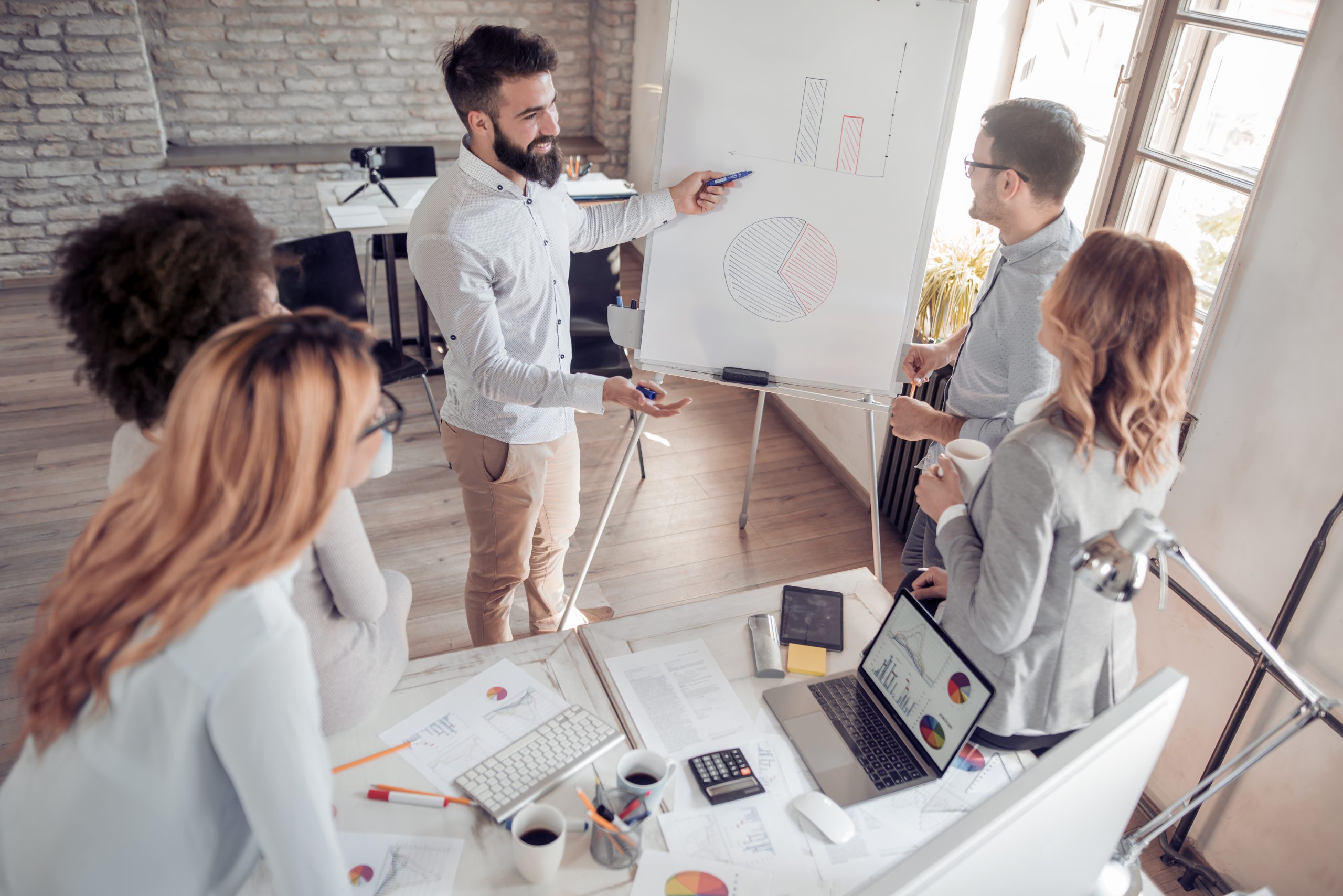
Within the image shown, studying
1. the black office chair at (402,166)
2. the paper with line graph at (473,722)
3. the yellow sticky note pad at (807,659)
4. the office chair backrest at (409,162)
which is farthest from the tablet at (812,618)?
the office chair backrest at (409,162)

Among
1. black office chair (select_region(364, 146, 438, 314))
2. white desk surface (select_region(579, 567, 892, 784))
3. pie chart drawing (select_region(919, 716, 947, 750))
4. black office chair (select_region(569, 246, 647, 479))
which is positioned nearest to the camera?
pie chart drawing (select_region(919, 716, 947, 750))

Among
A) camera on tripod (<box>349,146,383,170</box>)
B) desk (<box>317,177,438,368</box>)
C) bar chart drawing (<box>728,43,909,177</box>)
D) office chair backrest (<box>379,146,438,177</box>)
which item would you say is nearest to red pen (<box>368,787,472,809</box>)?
bar chart drawing (<box>728,43,909,177</box>)

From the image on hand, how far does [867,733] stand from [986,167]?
1248mm

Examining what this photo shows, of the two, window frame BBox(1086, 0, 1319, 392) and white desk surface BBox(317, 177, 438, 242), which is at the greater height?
window frame BBox(1086, 0, 1319, 392)

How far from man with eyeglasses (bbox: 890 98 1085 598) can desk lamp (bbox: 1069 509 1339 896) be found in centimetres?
62

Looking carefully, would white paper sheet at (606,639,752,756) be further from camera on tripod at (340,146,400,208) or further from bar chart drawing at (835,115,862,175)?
camera on tripod at (340,146,400,208)

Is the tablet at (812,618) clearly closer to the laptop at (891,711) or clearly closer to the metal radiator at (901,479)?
the laptop at (891,711)

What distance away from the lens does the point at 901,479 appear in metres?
3.21

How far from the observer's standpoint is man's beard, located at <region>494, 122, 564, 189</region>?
1937 millimetres

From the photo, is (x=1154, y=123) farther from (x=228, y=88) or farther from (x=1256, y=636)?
(x=228, y=88)

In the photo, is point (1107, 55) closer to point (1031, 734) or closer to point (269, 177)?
point (1031, 734)

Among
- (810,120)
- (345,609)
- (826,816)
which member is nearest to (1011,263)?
(810,120)

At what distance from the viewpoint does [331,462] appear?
899 millimetres

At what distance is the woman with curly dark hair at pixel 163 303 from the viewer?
105cm
